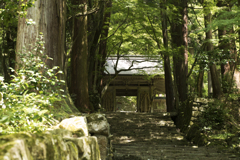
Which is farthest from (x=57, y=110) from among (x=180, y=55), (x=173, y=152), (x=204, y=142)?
(x=180, y=55)

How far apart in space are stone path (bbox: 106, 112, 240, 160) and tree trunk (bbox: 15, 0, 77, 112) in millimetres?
2768

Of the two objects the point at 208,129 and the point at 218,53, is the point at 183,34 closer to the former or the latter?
the point at 218,53

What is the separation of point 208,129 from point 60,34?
6187mm

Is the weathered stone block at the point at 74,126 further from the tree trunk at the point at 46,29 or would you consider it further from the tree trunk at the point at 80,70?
the tree trunk at the point at 80,70

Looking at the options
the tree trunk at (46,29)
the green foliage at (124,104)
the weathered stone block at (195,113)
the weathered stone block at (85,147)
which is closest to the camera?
the weathered stone block at (85,147)

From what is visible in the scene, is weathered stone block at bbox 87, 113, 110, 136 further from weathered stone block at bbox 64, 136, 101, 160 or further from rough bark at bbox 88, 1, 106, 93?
rough bark at bbox 88, 1, 106, 93

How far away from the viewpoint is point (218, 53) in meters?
10.3

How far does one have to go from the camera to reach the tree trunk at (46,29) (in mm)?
4457

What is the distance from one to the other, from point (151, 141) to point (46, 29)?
6.10 m

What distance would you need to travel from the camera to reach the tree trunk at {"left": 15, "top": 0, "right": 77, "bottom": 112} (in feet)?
14.6

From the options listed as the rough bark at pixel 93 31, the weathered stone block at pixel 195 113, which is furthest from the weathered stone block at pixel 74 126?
the rough bark at pixel 93 31

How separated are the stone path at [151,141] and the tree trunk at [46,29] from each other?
277 cm

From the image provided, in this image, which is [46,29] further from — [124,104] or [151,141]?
[124,104]

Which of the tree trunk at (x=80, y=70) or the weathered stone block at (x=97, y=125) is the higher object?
the tree trunk at (x=80, y=70)
